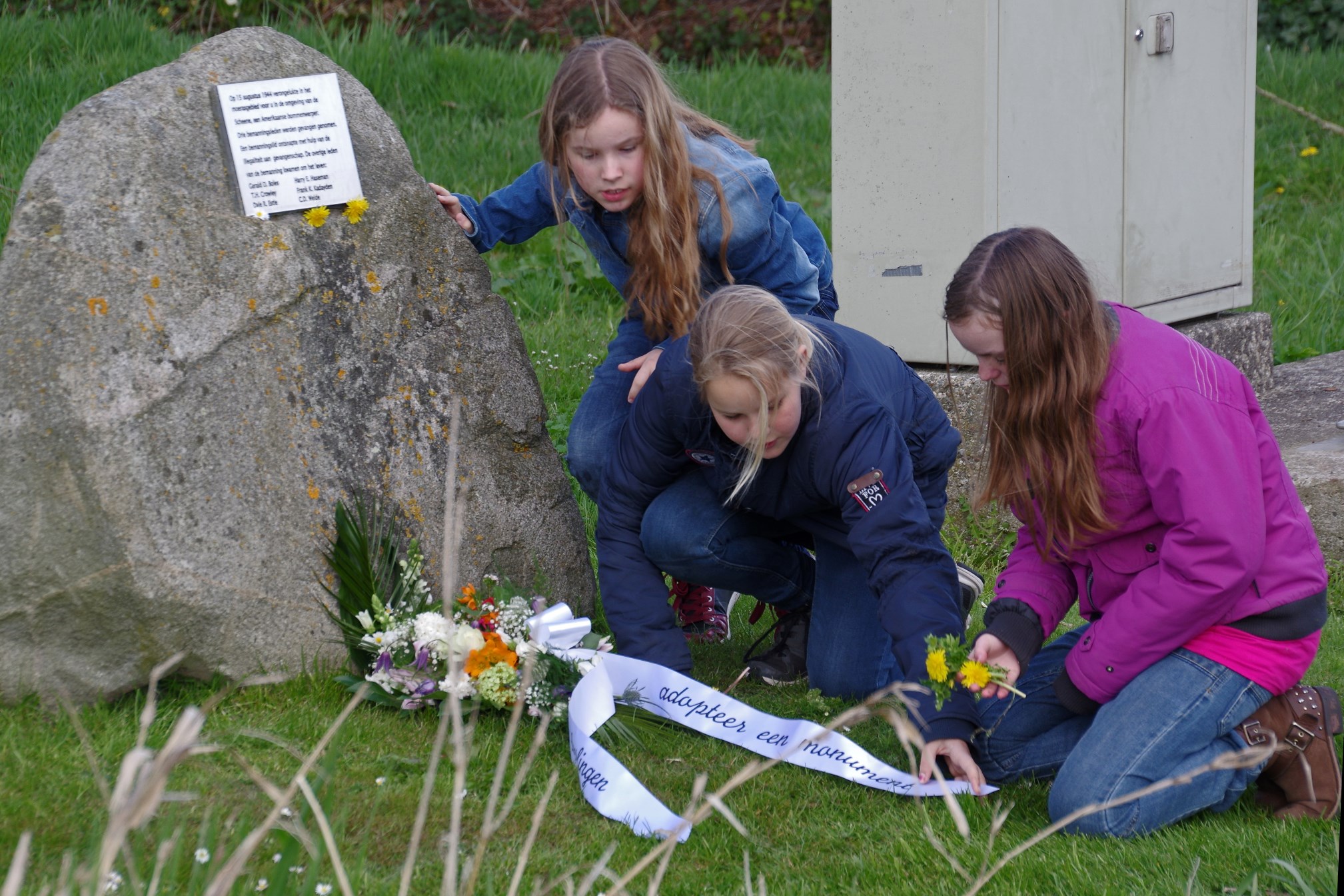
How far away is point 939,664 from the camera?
8.04 ft

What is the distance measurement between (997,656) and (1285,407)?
116 inches

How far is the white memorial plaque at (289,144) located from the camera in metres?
3.11

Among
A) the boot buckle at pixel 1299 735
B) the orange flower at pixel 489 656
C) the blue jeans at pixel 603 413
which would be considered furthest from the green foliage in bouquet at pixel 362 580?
the boot buckle at pixel 1299 735

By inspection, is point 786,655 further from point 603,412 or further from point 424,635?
point 424,635

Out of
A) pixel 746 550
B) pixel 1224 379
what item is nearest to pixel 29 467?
pixel 746 550

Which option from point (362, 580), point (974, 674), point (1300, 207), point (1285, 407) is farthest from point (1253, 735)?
point (1300, 207)

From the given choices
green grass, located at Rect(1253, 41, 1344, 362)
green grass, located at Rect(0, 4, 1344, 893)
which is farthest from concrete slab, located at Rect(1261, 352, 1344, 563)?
green grass, located at Rect(1253, 41, 1344, 362)

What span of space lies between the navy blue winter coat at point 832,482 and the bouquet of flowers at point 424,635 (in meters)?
0.16

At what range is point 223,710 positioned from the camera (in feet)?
9.67

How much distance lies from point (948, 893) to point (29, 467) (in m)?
2.09

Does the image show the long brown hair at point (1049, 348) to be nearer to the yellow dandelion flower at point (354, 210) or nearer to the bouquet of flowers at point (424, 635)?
the bouquet of flowers at point (424, 635)

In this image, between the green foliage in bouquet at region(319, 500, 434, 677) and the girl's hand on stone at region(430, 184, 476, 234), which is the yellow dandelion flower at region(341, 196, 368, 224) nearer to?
the girl's hand on stone at region(430, 184, 476, 234)

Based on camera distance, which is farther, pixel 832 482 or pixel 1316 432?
pixel 1316 432

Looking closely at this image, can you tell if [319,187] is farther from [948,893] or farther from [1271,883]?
[1271,883]
